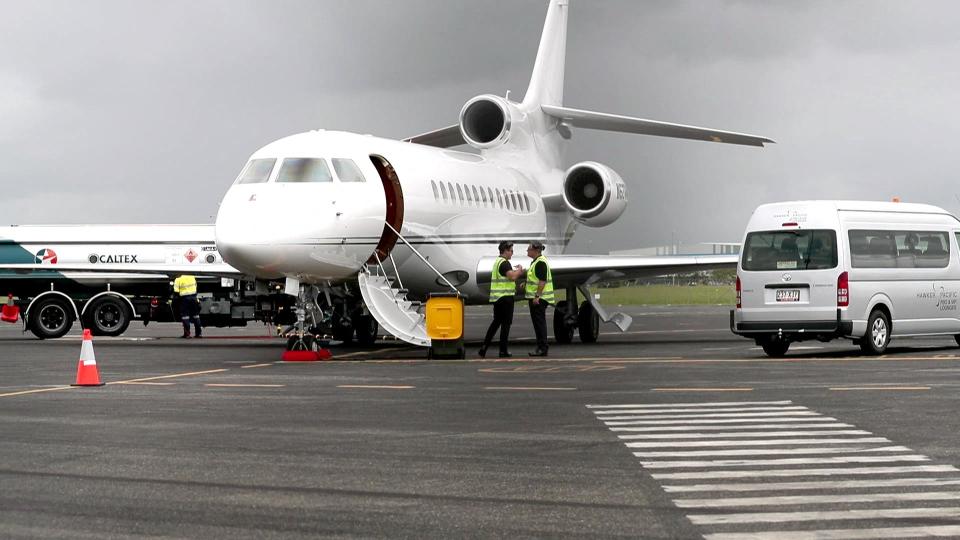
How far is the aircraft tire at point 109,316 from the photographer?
3172cm

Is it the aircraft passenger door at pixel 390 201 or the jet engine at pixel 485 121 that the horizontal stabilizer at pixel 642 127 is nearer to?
the jet engine at pixel 485 121

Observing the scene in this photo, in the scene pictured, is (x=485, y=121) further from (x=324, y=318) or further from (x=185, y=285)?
(x=324, y=318)

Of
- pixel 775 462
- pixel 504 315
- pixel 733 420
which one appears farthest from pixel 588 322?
pixel 775 462

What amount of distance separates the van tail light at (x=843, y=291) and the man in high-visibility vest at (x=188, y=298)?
1708 centimetres

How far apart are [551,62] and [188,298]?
11811 millimetres

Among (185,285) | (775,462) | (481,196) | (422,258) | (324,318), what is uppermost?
(481,196)

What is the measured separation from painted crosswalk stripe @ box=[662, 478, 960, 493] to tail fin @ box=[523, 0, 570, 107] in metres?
27.1

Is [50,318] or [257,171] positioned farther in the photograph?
[50,318]

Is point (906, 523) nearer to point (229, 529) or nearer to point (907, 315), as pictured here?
point (229, 529)

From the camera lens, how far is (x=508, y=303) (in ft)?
73.0

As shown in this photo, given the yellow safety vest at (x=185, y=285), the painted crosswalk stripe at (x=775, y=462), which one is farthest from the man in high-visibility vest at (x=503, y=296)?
the painted crosswalk stripe at (x=775, y=462)

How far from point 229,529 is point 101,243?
3277cm

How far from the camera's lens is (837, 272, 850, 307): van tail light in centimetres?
2061

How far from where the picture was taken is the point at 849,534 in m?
6.58
